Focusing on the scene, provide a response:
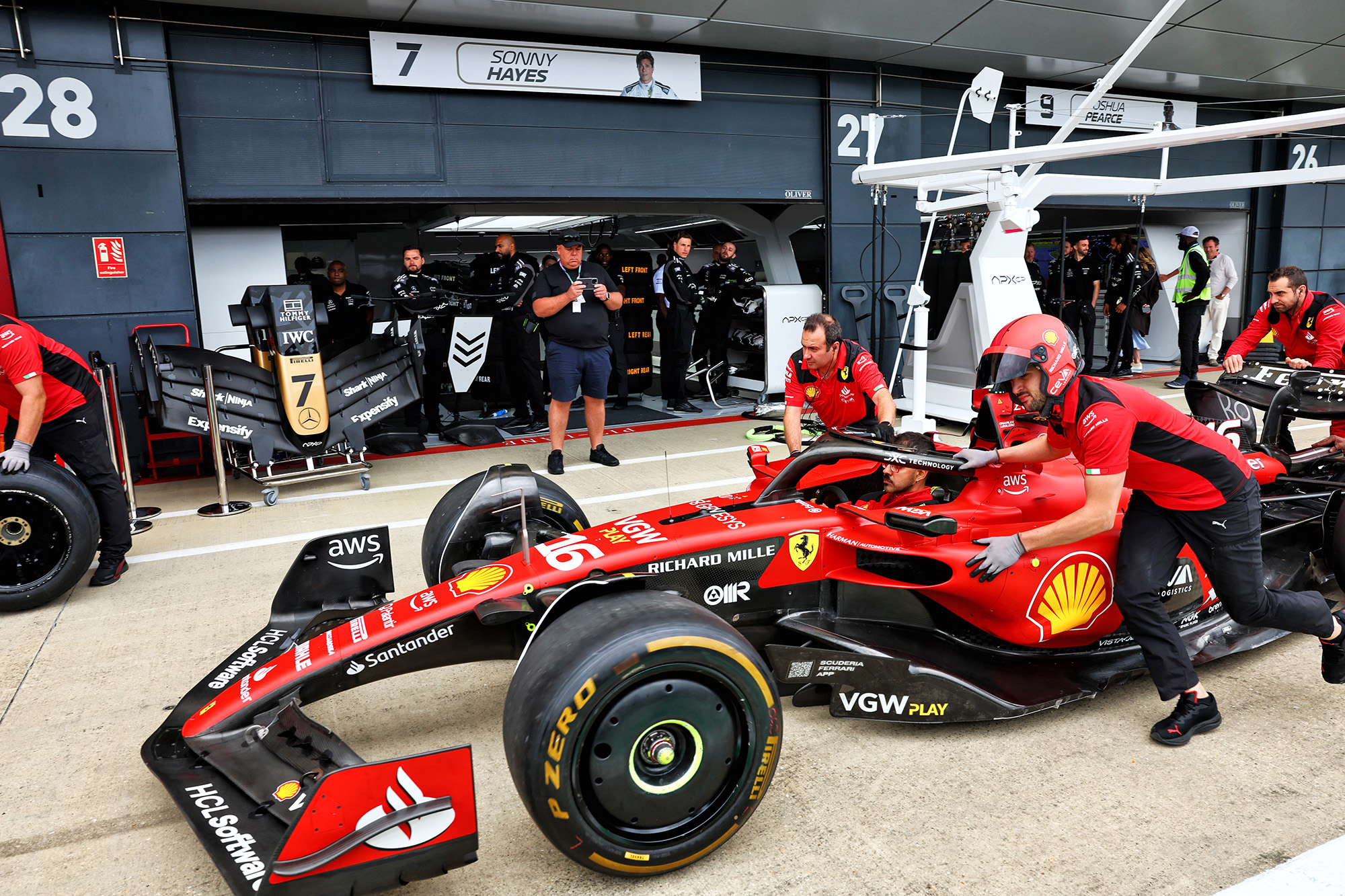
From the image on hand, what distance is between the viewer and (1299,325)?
5227 mm

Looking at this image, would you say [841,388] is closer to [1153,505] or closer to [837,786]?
[1153,505]

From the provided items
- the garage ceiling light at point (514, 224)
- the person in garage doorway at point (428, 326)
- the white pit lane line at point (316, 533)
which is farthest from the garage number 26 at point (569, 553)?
the garage ceiling light at point (514, 224)

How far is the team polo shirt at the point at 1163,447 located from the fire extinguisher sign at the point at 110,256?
A: 291 inches

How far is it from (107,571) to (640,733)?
387cm

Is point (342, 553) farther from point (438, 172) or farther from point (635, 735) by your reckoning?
point (438, 172)

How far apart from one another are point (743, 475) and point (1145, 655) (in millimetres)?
3935

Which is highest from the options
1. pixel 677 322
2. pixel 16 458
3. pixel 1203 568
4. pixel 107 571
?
pixel 677 322

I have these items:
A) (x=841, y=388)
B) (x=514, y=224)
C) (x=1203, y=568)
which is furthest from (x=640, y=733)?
(x=514, y=224)

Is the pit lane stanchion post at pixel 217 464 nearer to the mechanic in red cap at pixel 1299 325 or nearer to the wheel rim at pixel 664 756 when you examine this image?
the wheel rim at pixel 664 756

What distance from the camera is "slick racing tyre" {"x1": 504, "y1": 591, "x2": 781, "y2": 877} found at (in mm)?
2047

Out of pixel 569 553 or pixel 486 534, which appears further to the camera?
pixel 486 534

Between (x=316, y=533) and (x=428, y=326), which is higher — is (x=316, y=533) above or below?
below

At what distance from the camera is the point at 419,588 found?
4457mm

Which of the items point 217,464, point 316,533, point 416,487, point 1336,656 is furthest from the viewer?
point 416,487
